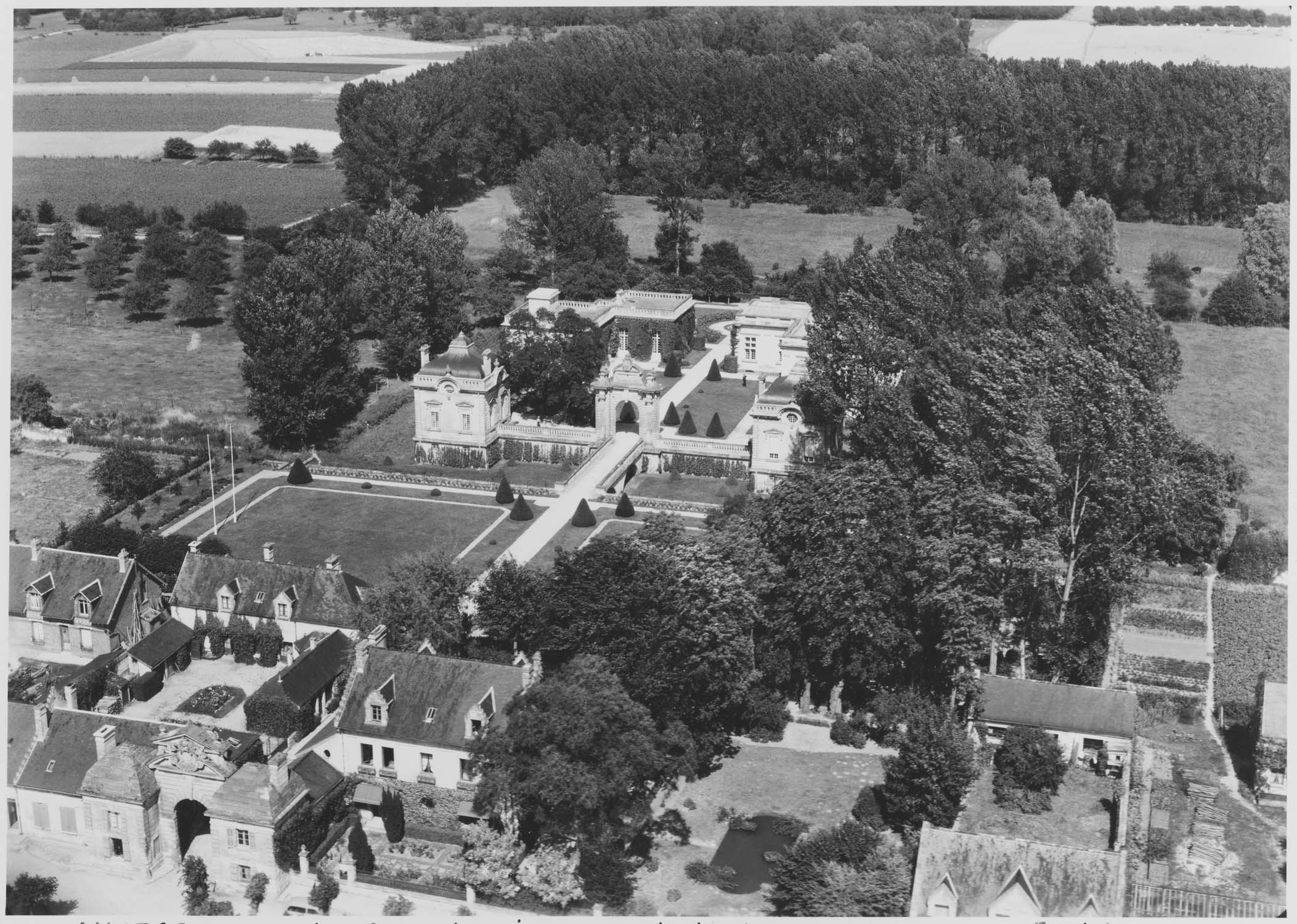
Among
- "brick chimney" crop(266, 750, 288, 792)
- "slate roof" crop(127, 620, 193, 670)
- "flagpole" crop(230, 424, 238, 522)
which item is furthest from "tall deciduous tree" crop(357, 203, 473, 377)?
"brick chimney" crop(266, 750, 288, 792)

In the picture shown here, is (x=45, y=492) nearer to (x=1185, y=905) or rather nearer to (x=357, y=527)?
(x=357, y=527)

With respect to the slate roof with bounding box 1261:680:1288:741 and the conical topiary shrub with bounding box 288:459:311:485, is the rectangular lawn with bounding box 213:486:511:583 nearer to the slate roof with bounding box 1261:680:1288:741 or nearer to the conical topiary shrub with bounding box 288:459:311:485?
the conical topiary shrub with bounding box 288:459:311:485

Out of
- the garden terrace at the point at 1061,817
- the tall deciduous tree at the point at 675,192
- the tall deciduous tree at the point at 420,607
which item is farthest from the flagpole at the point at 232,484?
the tall deciduous tree at the point at 675,192

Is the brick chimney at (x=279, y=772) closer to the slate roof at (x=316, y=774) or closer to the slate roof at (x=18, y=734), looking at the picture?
the slate roof at (x=316, y=774)

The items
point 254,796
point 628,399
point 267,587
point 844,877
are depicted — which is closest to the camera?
point 844,877

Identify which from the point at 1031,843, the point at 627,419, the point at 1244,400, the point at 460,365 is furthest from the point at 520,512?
the point at 1244,400
